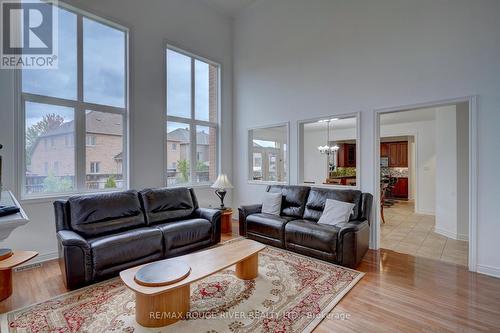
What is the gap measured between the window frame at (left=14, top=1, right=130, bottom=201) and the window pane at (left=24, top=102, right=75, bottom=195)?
0.05m

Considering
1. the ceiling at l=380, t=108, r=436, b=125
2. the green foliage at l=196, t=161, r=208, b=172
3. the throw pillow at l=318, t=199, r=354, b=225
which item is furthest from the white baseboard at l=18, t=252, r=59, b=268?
the ceiling at l=380, t=108, r=436, b=125

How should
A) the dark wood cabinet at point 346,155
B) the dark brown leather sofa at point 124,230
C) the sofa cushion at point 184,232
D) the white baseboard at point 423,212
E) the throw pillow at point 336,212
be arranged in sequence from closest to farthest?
the dark brown leather sofa at point 124,230, the sofa cushion at point 184,232, the throw pillow at point 336,212, the white baseboard at point 423,212, the dark wood cabinet at point 346,155

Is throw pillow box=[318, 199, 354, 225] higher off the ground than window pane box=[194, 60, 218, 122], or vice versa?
window pane box=[194, 60, 218, 122]

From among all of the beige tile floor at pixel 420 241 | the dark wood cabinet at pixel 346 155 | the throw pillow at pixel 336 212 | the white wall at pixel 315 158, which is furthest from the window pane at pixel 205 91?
the dark wood cabinet at pixel 346 155

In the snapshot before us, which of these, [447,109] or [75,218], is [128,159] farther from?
[447,109]

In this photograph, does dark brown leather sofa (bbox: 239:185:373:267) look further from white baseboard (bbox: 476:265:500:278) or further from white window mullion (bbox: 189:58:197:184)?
white window mullion (bbox: 189:58:197:184)

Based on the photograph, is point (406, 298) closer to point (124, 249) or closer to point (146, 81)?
point (124, 249)

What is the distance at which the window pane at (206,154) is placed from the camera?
5688 millimetres

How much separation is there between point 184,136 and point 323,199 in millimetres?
3212

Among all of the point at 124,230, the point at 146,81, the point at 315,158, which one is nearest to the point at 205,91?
the point at 146,81

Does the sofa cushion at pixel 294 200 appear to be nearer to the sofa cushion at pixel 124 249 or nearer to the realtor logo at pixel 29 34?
the sofa cushion at pixel 124 249

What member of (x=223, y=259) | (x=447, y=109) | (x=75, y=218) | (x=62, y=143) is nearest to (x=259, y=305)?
(x=223, y=259)

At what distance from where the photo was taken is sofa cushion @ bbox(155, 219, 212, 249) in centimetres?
347

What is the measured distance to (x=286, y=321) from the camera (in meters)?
2.15
